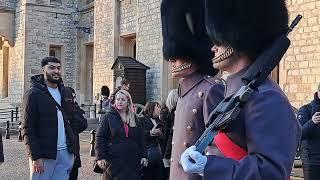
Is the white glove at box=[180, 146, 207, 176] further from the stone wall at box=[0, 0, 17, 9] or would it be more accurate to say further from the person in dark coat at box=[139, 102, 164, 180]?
the stone wall at box=[0, 0, 17, 9]

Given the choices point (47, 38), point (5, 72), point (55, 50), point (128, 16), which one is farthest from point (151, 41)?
point (5, 72)

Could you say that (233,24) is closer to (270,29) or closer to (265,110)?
(270,29)

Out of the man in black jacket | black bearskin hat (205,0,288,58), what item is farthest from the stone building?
black bearskin hat (205,0,288,58)

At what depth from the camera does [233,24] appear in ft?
7.54

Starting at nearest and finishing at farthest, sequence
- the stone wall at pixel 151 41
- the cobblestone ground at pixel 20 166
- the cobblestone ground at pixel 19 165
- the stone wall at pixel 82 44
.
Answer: the cobblestone ground at pixel 20 166, the cobblestone ground at pixel 19 165, the stone wall at pixel 151 41, the stone wall at pixel 82 44

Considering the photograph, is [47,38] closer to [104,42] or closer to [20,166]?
[104,42]

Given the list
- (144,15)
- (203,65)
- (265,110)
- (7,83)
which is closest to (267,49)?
(265,110)

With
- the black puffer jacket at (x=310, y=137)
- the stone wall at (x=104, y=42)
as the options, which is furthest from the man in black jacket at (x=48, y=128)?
the stone wall at (x=104, y=42)

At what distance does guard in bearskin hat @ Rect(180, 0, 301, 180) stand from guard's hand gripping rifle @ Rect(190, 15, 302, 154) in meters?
0.03

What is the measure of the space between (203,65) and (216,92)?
465mm

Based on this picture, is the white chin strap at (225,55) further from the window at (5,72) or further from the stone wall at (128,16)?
the window at (5,72)

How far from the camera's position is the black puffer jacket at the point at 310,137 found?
520 centimetres

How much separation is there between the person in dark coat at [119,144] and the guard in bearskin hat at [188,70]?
1.86 m

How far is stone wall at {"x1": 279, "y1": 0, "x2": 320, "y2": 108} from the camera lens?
34.9 feet
